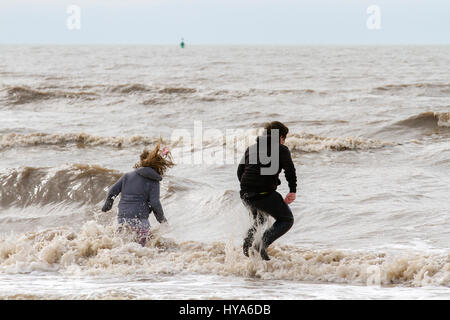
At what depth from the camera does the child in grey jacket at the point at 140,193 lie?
786 cm

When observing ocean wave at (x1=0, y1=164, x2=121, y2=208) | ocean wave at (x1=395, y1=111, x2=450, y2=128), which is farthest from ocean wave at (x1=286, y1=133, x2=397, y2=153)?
ocean wave at (x1=0, y1=164, x2=121, y2=208)

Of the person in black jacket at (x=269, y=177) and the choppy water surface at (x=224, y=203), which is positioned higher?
the person in black jacket at (x=269, y=177)

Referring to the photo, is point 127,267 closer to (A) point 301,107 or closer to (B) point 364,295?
(B) point 364,295

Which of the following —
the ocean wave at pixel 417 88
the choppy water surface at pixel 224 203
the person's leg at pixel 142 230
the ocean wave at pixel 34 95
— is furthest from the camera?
the ocean wave at pixel 417 88

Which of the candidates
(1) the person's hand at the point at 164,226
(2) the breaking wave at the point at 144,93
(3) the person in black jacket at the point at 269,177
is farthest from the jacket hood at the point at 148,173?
(2) the breaking wave at the point at 144,93

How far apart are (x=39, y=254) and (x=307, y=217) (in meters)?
4.43

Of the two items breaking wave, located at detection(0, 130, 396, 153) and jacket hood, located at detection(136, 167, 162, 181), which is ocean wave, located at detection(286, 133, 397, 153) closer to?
breaking wave, located at detection(0, 130, 396, 153)

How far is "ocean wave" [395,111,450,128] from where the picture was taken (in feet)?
69.3

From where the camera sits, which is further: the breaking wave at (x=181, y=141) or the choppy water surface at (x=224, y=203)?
the breaking wave at (x=181, y=141)

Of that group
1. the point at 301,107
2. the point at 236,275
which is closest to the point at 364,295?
the point at 236,275

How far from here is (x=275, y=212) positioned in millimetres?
7074

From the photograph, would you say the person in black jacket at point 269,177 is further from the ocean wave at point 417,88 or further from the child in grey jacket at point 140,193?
the ocean wave at point 417,88

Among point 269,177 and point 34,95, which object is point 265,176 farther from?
point 34,95
